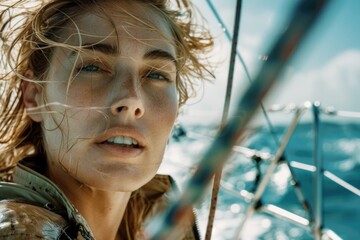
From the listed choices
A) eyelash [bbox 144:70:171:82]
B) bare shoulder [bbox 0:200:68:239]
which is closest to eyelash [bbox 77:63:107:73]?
eyelash [bbox 144:70:171:82]

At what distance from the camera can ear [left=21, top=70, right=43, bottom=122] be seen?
1.31m

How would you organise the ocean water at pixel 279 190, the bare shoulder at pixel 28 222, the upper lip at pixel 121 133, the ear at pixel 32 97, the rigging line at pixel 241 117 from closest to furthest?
the rigging line at pixel 241 117 → the bare shoulder at pixel 28 222 → the upper lip at pixel 121 133 → the ear at pixel 32 97 → the ocean water at pixel 279 190

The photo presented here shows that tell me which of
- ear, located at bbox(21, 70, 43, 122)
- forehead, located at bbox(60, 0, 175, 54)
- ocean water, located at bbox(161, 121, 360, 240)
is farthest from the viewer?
ocean water, located at bbox(161, 121, 360, 240)

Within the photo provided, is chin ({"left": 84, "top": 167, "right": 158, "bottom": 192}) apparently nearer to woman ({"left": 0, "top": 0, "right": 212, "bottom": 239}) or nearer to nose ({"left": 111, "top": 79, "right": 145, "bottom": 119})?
woman ({"left": 0, "top": 0, "right": 212, "bottom": 239})

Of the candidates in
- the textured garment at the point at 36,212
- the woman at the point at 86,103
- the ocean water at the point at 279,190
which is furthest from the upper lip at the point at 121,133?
the ocean water at the point at 279,190

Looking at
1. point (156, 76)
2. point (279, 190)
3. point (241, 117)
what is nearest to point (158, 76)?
point (156, 76)

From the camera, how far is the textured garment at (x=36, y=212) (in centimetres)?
83

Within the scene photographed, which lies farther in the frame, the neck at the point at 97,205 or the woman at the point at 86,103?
the neck at the point at 97,205

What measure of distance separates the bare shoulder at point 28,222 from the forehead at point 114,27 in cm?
44

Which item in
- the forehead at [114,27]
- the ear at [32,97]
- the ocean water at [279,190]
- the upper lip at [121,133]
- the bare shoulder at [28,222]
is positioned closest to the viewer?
the bare shoulder at [28,222]

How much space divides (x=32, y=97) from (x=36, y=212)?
20.0 inches

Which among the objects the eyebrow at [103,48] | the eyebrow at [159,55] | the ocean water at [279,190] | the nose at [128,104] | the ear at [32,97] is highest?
the eyebrow at [159,55]

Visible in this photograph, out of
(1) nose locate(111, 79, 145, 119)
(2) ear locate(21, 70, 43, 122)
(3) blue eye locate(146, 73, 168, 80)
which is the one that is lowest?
(2) ear locate(21, 70, 43, 122)

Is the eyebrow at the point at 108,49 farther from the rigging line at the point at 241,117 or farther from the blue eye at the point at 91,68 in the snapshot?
the rigging line at the point at 241,117
